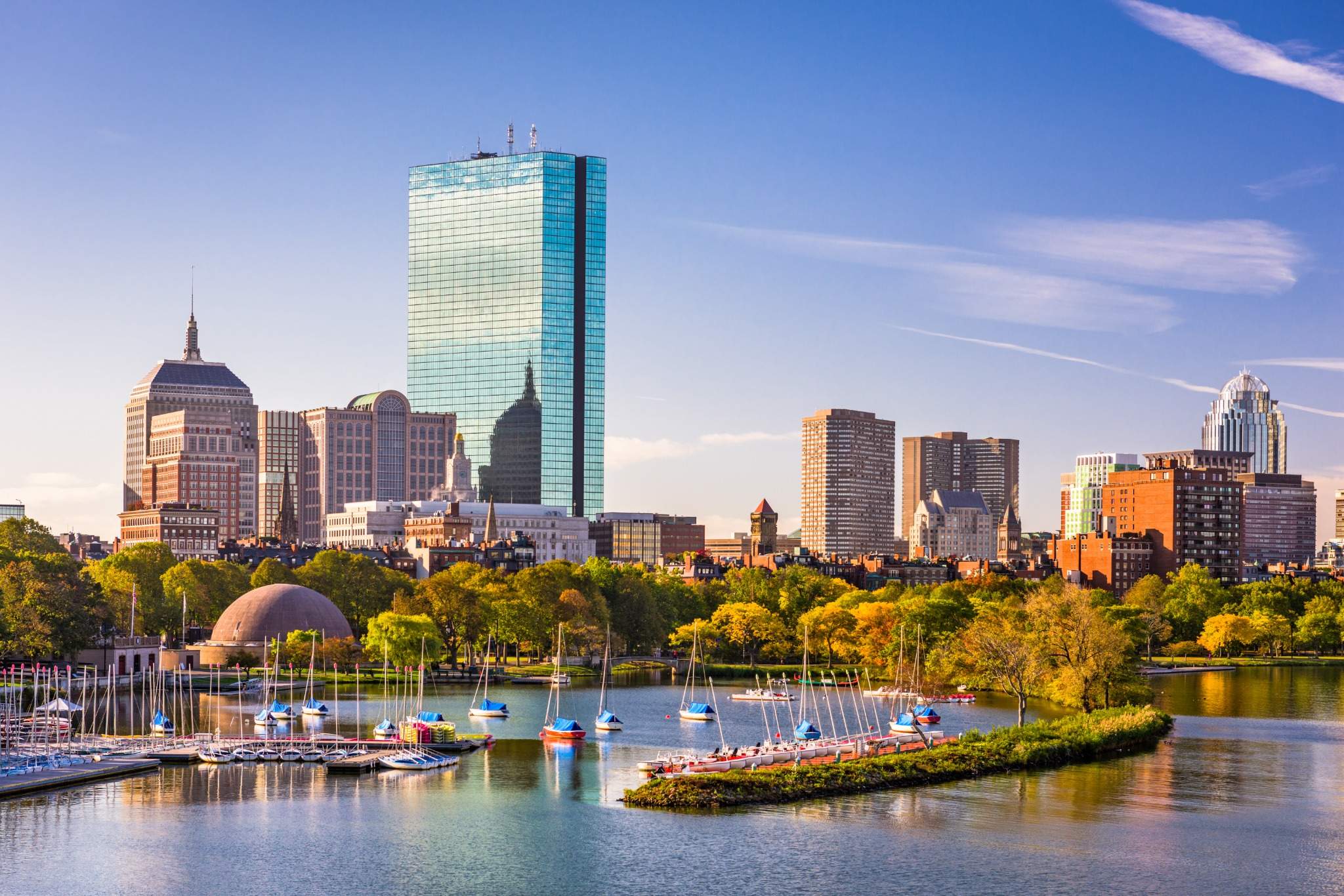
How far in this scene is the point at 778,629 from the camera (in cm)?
19088

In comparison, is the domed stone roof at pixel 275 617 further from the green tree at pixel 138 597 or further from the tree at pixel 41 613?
the tree at pixel 41 613

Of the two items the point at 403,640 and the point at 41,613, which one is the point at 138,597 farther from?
the point at 41,613

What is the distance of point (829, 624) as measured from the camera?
18350 centimetres

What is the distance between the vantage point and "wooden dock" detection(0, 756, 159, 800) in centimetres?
8726

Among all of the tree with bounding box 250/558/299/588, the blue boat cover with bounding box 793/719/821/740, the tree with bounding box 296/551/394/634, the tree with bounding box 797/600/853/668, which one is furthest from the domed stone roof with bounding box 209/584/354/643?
the blue boat cover with bounding box 793/719/821/740

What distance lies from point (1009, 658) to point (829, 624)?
67.7 m

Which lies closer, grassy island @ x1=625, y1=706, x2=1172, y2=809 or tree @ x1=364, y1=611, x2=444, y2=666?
grassy island @ x1=625, y1=706, x2=1172, y2=809

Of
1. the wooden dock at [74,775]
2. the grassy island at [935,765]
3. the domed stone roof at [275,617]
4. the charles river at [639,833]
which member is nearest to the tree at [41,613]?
the domed stone roof at [275,617]

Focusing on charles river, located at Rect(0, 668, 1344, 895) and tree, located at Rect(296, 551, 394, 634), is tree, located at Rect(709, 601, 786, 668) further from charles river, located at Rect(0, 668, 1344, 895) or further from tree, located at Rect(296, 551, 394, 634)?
charles river, located at Rect(0, 668, 1344, 895)

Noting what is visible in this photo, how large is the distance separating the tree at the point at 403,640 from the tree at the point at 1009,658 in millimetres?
55501

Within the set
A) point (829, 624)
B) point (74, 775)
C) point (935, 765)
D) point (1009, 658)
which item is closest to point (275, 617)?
point (829, 624)

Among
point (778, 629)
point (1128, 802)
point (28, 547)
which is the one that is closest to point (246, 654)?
point (28, 547)

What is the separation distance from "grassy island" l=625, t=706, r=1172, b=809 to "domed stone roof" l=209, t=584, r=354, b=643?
84.7m

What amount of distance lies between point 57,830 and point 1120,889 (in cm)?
4454
